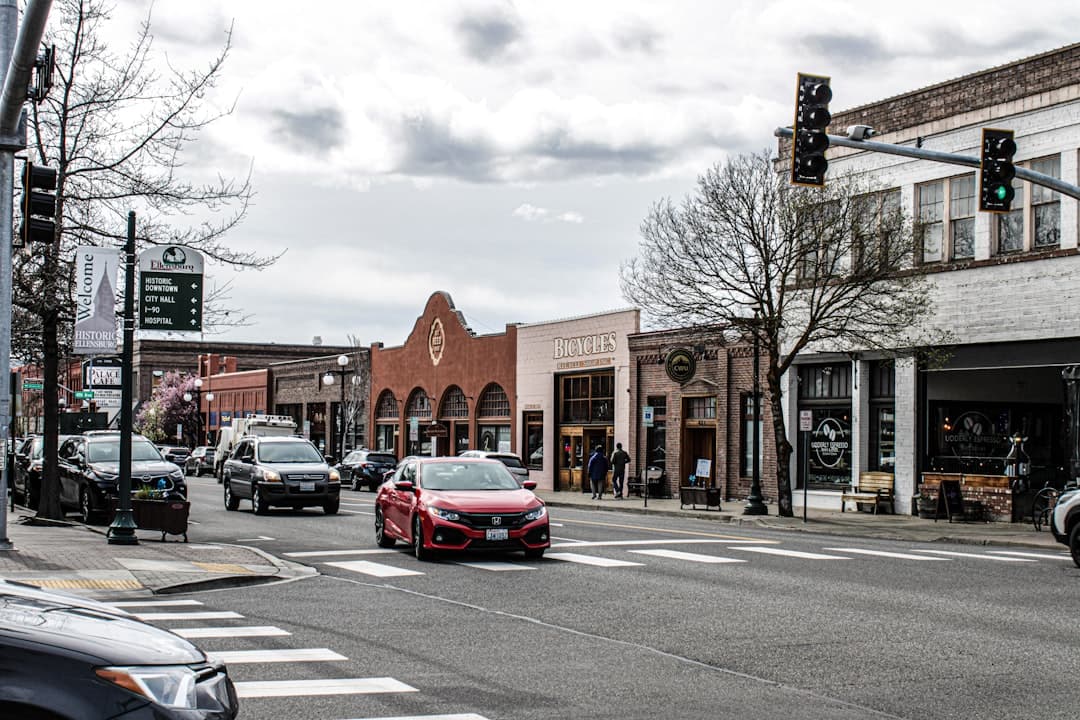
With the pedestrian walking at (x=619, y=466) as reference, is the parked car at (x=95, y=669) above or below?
above

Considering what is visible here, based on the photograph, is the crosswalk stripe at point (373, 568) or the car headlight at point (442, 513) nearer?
the crosswalk stripe at point (373, 568)

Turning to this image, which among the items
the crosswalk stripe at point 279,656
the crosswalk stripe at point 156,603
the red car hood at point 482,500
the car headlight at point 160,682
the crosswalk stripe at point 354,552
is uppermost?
the car headlight at point 160,682

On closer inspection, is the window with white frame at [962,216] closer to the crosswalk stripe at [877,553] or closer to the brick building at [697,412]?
the brick building at [697,412]

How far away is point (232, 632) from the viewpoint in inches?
413

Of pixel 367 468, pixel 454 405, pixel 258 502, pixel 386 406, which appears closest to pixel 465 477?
pixel 258 502

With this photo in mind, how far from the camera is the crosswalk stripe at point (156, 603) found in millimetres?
12091

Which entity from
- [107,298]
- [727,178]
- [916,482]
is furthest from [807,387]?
[107,298]

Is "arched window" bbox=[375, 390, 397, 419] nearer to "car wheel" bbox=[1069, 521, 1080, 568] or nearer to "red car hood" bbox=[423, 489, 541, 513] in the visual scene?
"red car hood" bbox=[423, 489, 541, 513]

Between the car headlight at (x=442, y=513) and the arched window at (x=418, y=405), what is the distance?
134 ft

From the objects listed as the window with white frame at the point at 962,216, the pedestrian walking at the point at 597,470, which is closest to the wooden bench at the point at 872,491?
the window with white frame at the point at 962,216

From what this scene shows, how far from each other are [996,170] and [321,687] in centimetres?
1361

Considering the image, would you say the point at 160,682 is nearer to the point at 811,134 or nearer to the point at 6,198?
the point at 6,198

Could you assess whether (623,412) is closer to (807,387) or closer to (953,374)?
(807,387)

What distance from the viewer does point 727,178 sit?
3030 centimetres
